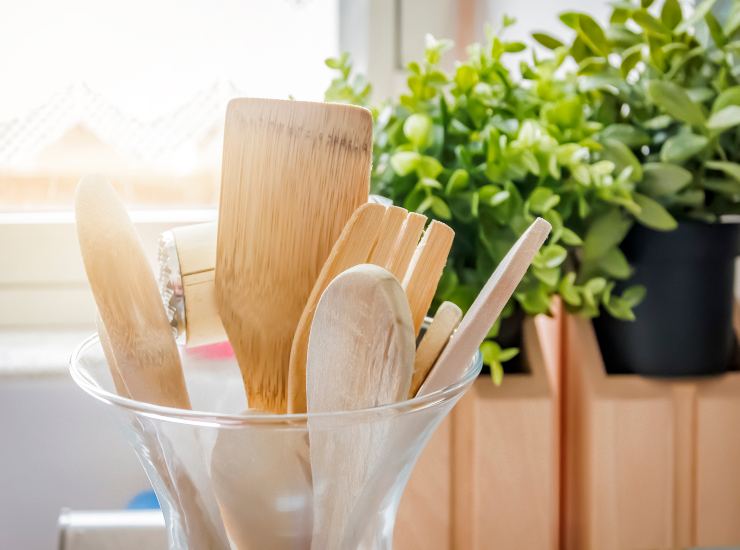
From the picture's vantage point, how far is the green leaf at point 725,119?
56 cm

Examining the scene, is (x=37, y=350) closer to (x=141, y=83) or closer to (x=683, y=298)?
(x=141, y=83)

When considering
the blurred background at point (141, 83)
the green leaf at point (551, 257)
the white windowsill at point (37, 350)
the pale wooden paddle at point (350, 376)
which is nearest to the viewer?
the pale wooden paddle at point (350, 376)

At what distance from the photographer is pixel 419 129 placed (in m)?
0.58

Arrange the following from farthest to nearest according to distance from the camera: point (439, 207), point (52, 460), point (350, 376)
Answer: point (52, 460), point (439, 207), point (350, 376)

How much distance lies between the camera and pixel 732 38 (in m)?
0.62

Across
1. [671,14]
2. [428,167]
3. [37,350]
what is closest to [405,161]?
[428,167]

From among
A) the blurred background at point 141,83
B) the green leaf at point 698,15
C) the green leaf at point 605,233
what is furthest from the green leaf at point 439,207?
the blurred background at point 141,83

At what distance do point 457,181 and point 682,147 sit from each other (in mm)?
152

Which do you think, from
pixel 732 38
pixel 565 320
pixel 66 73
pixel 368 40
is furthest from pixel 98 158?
pixel 732 38

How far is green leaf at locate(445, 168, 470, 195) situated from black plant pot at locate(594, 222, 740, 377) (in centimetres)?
13

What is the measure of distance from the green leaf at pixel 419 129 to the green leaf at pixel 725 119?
18cm

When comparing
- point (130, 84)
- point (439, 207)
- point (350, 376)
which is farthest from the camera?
point (130, 84)

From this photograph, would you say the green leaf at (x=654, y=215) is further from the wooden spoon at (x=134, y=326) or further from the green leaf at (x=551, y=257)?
the wooden spoon at (x=134, y=326)

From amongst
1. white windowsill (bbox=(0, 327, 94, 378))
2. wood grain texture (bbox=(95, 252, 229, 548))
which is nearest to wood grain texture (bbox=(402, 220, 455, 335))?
wood grain texture (bbox=(95, 252, 229, 548))
